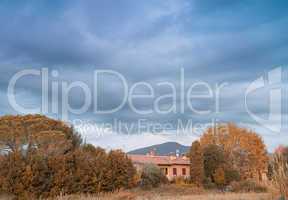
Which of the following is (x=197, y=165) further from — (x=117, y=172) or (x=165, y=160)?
(x=165, y=160)

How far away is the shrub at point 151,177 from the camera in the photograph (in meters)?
37.5

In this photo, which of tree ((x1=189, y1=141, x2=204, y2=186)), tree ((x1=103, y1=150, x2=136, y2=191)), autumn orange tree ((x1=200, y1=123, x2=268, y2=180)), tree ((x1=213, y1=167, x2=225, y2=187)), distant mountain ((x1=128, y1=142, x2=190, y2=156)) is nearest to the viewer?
tree ((x1=103, y1=150, x2=136, y2=191))

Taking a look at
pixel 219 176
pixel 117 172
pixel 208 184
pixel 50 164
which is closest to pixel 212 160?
pixel 219 176

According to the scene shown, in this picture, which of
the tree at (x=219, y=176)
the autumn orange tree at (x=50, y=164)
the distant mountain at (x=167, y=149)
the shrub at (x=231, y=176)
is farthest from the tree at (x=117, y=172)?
the distant mountain at (x=167, y=149)

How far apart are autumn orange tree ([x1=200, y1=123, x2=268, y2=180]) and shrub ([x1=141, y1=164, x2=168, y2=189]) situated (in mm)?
13222

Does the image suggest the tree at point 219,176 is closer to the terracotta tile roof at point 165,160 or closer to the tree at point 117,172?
the tree at point 117,172

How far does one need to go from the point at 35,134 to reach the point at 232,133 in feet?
95.0

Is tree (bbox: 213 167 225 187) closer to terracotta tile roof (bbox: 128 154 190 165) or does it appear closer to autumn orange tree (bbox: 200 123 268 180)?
autumn orange tree (bbox: 200 123 268 180)

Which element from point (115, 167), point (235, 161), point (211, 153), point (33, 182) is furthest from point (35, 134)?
point (235, 161)

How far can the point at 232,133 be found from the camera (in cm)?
5544

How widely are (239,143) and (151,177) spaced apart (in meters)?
19.5

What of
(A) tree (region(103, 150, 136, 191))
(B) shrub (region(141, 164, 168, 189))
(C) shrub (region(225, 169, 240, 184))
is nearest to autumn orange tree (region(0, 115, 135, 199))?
(A) tree (region(103, 150, 136, 191))

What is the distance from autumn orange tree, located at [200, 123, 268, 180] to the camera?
53281mm

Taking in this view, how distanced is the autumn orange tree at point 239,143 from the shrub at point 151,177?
13.2 metres
